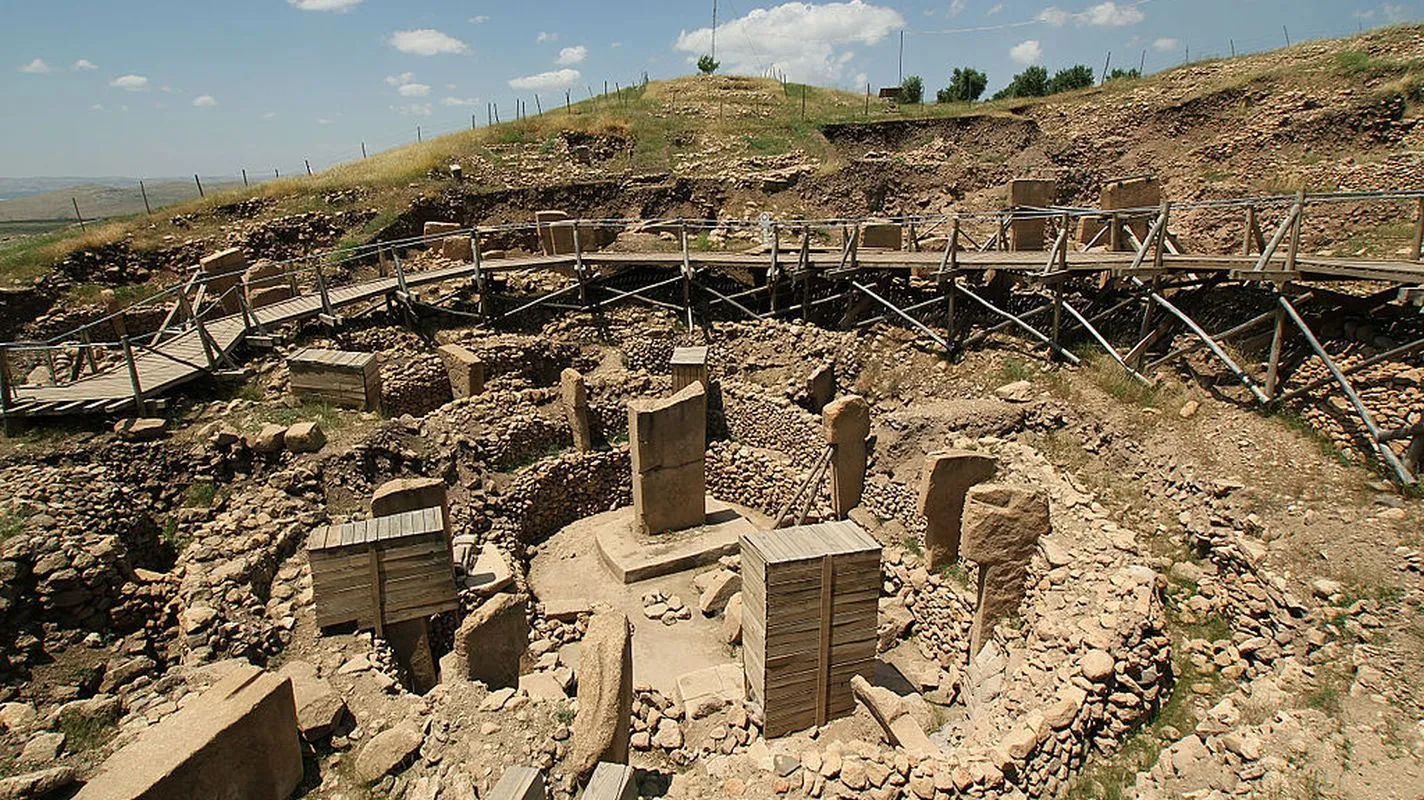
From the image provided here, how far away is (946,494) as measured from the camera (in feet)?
30.9

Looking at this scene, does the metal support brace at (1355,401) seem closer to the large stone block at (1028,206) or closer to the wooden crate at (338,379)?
the large stone block at (1028,206)

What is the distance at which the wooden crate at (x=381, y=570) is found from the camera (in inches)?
281

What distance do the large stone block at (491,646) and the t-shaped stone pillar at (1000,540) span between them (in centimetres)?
501

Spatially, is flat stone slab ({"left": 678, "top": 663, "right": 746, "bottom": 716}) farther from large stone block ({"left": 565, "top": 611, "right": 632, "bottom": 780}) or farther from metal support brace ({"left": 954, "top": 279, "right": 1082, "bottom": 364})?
metal support brace ({"left": 954, "top": 279, "right": 1082, "bottom": 364})

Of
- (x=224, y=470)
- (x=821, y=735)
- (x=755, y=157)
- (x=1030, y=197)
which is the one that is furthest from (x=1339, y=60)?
(x=224, y=470)

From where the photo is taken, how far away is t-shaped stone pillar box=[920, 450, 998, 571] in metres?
9.39

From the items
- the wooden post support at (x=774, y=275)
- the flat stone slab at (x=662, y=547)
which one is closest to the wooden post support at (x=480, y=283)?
the wooden post support at (x=774, y=275)

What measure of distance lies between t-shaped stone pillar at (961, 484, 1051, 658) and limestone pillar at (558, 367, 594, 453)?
23.0 ft

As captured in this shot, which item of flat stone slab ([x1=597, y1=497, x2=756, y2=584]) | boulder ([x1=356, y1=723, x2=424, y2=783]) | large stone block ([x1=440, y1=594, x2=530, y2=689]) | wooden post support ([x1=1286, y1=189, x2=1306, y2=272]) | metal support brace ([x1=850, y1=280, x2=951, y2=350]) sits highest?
wooden post support ([x1=1286, y1=189, x2=1306, y2=272])

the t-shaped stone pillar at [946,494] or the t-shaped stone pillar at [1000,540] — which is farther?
the t-shaped stone pillar at [946,494]

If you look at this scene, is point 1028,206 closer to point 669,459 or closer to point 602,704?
point 669,459

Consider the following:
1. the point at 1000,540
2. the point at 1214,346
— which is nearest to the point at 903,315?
the point at 1214,346

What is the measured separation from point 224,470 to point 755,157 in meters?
21.2

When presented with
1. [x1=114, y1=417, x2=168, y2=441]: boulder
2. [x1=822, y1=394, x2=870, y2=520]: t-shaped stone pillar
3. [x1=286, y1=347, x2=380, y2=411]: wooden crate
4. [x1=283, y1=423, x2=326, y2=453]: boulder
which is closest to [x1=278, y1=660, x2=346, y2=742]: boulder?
[x1=283, y1=423, x2=326, y2=453]: boulder
